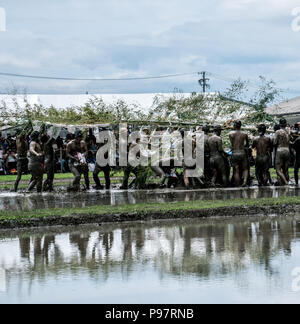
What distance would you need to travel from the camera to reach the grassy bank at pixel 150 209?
1148 centimetres

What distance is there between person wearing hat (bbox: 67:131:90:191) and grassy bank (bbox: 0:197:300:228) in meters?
4.86

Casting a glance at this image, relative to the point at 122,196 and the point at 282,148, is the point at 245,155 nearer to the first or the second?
the point at 282,148

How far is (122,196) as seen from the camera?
15812 millimetres

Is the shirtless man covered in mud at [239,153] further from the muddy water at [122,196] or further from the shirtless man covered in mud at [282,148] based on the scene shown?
the muddy water at [122,196]

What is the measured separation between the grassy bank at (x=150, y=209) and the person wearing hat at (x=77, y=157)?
15.9 feet

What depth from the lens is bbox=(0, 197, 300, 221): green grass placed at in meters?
11.6

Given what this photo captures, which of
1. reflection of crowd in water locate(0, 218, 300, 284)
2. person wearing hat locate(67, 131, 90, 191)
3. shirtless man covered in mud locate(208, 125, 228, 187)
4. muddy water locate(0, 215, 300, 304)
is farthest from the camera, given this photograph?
person wearing hat locate(67, 131, 90, 191)

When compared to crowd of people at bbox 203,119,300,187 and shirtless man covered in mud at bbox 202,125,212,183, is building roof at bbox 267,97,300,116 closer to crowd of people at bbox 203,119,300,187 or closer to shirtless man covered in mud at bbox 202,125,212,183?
crowd of people at bbox 203,119,300,187

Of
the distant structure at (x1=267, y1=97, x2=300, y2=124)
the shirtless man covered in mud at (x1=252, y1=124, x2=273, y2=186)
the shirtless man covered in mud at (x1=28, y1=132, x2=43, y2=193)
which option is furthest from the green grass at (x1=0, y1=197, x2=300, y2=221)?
the distant structure at (x1=267, y1=97, x2=300, y2=124)

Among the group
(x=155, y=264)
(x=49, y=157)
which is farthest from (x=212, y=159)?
(x=155, y=264)

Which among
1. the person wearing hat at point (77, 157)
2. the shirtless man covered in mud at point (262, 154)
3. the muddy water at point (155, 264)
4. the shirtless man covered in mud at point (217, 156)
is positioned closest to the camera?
the muddy water at point (155, 264)

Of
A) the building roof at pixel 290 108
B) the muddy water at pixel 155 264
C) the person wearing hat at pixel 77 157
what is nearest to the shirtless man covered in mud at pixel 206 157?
the person wearing hat at pixel 77 157

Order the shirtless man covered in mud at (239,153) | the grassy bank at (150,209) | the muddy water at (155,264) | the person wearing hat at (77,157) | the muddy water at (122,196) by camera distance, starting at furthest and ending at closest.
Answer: the person wearing hat at (77,157)
the shirtless man covered in mud at (239,153)
the muddy water at (122,196)
the grassy bank at (150,209)
the muddy water at (155,264)
